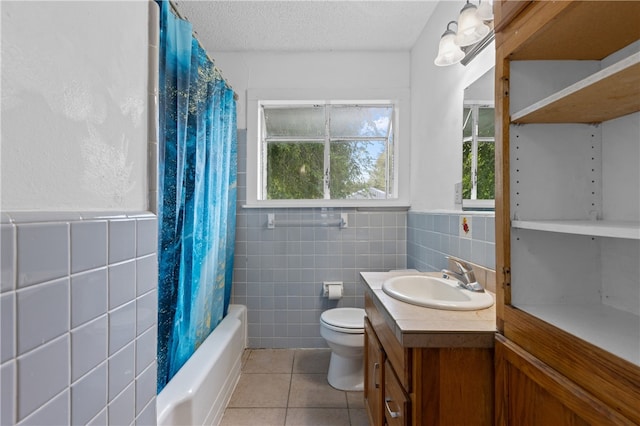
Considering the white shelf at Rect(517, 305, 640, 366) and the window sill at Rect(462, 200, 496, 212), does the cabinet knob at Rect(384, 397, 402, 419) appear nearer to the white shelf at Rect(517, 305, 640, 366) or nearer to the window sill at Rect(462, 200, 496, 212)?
the white shelf at Rect(517, 305, 640, 366)

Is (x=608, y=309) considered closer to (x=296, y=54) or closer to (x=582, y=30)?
(x=582, y=30)

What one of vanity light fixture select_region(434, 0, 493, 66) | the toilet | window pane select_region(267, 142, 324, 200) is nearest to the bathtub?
the toilet

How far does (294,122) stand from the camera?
2.54 m

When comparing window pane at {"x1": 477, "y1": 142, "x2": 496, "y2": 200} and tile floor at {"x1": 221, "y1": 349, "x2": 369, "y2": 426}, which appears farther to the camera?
tile floor at {"x1": 221, "y1": 349, "x2": 369, "y2": 426}

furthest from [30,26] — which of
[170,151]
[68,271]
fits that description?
[170,151]

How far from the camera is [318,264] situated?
2.35m

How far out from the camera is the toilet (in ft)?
5.67

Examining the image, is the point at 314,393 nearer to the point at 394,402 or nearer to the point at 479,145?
the point at 394,402

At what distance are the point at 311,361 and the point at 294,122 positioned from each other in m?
2.04

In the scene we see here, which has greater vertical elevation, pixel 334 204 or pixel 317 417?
pixel 334 204

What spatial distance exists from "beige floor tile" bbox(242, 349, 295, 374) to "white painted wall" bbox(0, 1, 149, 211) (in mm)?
1738

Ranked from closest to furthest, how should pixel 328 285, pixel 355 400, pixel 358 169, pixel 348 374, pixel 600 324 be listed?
pixel 600 324, pixel 355 400, pixel 348 374, pixel 328 285, pixel 358 169

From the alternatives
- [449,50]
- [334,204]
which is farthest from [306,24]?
[334,204]

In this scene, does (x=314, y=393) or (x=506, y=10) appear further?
(x=314, y=393)
